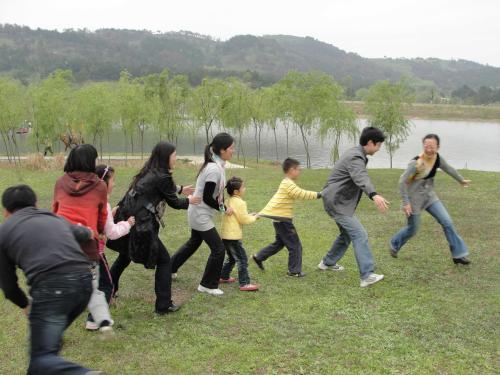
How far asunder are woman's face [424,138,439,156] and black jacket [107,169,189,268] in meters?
3.64

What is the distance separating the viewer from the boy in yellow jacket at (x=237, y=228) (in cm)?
609

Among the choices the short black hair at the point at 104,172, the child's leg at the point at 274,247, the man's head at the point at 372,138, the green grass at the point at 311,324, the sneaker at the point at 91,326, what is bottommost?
the green grass at the point at 311,324

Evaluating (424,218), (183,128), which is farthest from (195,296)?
(183,128)

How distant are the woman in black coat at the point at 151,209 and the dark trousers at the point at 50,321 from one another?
72.8 inches

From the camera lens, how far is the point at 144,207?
5.12 m

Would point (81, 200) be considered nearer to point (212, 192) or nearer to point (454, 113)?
point (212, 192)

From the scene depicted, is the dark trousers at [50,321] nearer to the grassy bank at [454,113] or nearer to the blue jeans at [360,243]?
the blue jeans at [360,243]

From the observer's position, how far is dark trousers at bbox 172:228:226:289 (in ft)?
19.2

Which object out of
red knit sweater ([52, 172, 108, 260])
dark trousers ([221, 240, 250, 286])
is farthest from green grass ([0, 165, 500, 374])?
red knit sweater ([52, 172, 108, 260])

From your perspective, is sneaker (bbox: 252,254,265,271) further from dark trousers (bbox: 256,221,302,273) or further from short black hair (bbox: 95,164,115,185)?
short black hair (bbox: 95,164,115,185)

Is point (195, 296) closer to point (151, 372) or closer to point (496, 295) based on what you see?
point (151, 372)

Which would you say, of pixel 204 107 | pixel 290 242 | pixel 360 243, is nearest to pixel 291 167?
pixel 290 242

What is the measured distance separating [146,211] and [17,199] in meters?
1.81

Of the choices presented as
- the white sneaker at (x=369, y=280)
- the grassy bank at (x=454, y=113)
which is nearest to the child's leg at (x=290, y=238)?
the white sneaker at (x=369, y=280)
